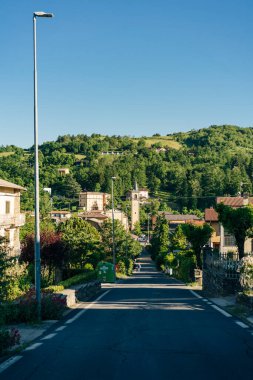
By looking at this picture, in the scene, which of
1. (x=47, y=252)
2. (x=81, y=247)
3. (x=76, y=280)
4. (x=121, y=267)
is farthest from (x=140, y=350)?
(x=121, y=267)

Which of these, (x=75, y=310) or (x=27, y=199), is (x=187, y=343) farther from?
(x=27, y=199)

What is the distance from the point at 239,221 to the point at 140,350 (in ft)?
55.1

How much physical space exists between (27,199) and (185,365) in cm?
11045

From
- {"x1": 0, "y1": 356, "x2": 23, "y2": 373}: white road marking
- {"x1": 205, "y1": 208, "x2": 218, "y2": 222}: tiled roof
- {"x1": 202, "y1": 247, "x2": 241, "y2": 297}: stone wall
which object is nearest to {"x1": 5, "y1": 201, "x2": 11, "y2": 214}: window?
{"x1": 202, "y1": 247, "x2": 241, "y2": 297}: stone wall

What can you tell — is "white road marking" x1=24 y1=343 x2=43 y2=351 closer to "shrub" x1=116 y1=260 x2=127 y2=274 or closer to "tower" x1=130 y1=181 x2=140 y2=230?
"shrub" x1=116 y1=260 x2=127 y2=274

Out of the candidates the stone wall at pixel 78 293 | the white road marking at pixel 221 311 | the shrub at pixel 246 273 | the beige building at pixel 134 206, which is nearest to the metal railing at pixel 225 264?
the shrub at pixel 246 273

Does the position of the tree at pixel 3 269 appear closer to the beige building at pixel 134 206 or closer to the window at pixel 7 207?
the window at pixel 7 207

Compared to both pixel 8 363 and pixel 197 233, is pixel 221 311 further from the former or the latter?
pixel 197 233

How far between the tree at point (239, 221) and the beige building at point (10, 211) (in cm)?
2264

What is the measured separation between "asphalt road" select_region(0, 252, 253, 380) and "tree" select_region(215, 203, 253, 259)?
391 inches

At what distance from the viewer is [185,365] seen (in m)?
9.00

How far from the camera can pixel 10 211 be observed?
48375mm

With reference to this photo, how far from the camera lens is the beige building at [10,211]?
4572 centimetres

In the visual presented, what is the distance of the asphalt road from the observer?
846 centimetres
